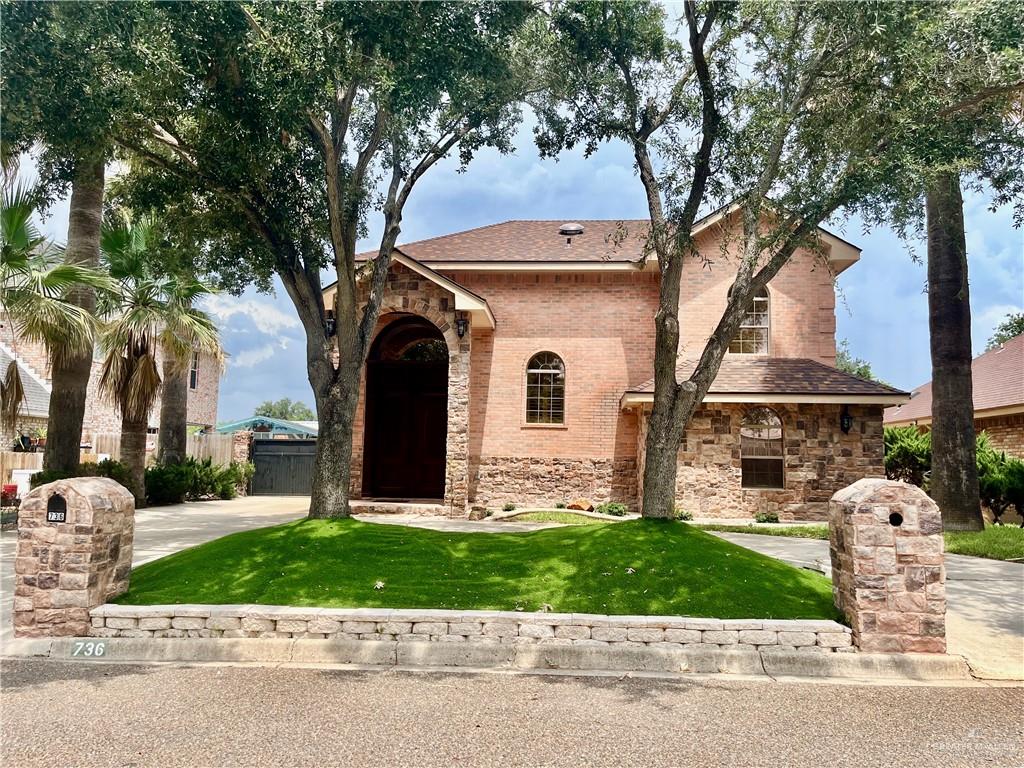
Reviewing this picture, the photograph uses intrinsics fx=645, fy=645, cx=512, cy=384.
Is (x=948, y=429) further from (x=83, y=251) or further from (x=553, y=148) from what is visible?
(x=83, y=251)

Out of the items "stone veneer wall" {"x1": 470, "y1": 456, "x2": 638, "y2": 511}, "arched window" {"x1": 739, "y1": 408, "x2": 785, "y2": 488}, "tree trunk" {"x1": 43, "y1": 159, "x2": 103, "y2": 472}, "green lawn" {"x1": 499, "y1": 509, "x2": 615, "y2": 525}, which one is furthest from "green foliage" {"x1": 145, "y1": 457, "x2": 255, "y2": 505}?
"arched window" {"x1": 739, "y1": 408, "x2": 785, "y2": 488}

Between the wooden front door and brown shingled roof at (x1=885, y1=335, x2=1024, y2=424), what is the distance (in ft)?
44.9

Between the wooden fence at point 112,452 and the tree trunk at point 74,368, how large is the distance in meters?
4.78

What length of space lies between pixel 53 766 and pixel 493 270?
14171 mm

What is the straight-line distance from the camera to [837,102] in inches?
328

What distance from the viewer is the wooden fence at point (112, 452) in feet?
52.4

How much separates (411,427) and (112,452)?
979cm

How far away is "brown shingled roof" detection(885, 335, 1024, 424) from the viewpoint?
58.9ft

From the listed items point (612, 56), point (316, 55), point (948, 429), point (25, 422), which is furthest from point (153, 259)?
point (948, 429)

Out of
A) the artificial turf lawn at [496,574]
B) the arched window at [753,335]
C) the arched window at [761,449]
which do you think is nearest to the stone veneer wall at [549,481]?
the arched window at [761,449]

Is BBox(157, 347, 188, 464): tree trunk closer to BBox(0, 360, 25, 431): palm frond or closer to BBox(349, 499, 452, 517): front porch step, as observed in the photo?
BBox(0, 360, 25, 431): palm frond

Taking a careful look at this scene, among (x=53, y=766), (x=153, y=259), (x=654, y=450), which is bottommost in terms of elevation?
(x=53, y=766)

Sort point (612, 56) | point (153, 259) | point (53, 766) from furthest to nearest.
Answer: point (153, 259) < point (612, 56) < point (53, 766)

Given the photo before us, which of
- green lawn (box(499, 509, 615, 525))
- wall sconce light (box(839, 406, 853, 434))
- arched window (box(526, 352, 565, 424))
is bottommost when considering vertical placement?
green lawn (box(499, 509, 615, 525))
